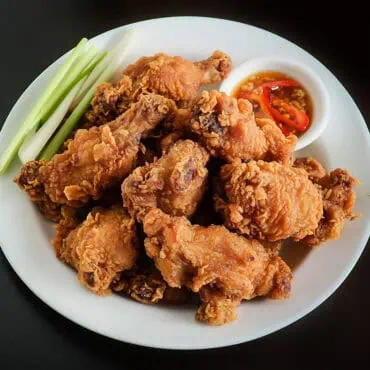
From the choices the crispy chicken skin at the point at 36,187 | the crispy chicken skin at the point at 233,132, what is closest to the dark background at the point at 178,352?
the crispy chicken skin at the point at 36,187

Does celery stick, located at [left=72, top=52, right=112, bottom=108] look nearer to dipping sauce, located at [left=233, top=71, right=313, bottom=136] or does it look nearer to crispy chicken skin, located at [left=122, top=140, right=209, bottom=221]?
dipping sauce, located at [left=233, top=71, right=313, bottom=136]

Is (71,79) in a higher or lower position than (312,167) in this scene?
lower

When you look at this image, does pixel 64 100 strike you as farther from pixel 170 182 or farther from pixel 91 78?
pixel 170 182

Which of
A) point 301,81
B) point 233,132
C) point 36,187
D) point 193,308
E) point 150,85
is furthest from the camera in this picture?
point 301,81

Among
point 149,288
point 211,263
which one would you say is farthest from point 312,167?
point 149,288

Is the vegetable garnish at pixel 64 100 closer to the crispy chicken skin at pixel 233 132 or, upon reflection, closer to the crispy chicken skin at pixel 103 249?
the crispy chicken skin at pixel 103 249
